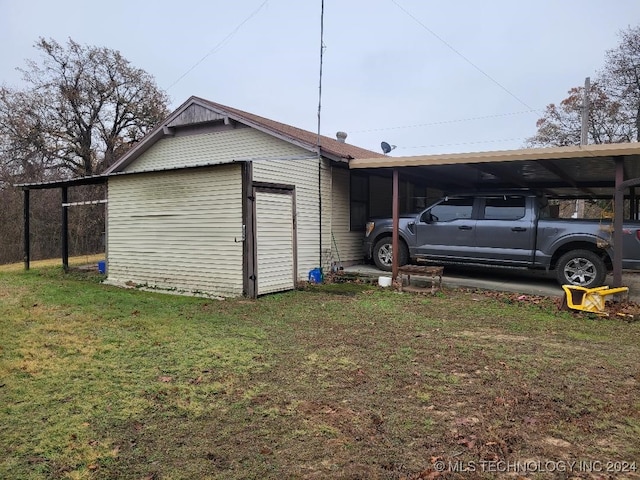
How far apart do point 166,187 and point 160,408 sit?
671 centimetres

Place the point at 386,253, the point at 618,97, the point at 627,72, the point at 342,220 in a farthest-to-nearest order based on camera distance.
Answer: the point at 618,97 → the point at 627,72 → the point at 342,220 → the point at 386,253

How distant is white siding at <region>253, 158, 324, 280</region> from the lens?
9.23m

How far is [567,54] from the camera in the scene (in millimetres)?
15141

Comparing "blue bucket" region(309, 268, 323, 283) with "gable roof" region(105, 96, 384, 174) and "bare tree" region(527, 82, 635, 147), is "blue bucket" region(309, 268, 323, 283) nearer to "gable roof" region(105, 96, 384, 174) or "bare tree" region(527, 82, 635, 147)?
"gable roof" region(105, 96, 384, 174)

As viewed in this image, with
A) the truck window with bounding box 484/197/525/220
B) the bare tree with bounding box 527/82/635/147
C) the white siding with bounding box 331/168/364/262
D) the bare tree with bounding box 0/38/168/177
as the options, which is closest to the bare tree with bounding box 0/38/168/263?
the bare tree with bounding box 0/38/168/177

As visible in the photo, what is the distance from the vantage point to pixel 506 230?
8625 millimetres

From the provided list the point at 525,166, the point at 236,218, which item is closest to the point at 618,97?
the point at 525,166

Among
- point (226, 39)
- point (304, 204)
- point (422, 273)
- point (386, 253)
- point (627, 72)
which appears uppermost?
point (627, 72)

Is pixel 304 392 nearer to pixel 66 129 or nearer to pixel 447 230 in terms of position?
pixel 447 230

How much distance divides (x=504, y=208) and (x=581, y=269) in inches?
71.3

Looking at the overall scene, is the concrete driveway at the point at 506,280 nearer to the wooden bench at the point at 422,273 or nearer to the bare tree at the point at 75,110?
the wooden bench at the point at 422,273

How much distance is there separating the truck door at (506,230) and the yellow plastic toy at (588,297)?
5.56ft

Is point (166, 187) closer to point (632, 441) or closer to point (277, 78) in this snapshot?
point (277, 78)

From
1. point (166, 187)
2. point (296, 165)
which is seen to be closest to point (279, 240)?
point (296, 165)
